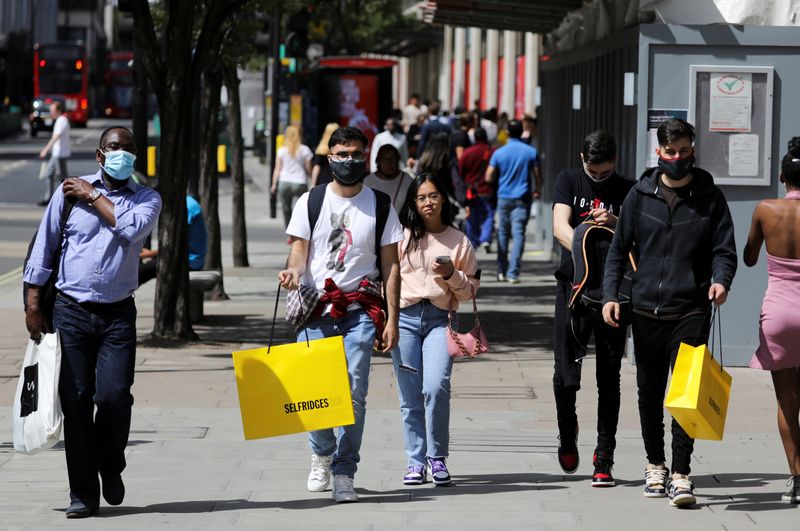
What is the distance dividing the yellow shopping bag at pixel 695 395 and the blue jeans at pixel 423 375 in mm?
1134

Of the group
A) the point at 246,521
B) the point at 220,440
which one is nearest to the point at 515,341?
the point at 220,440

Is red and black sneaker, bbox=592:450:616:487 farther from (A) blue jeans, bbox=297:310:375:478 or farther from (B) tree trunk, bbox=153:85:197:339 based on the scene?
(B) tree trunk, bbox=153:85:197:339

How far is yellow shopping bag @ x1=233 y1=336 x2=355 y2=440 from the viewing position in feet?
22.4

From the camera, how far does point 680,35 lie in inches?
453

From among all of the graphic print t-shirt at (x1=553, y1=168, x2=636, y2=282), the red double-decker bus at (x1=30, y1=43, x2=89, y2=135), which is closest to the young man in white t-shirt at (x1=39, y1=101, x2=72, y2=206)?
the graphic print t-shirt at (x1=553, y1=168, x2=636, y2=282)

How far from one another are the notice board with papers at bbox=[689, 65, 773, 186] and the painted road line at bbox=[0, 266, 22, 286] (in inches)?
333

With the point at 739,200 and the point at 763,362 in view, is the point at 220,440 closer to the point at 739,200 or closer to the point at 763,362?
the point at 763,362

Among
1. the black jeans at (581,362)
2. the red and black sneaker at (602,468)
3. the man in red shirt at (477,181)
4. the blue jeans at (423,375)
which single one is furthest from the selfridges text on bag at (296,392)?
the man in red shirt at (477,181)

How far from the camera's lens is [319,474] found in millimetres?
7273

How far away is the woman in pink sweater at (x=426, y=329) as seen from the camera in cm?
741

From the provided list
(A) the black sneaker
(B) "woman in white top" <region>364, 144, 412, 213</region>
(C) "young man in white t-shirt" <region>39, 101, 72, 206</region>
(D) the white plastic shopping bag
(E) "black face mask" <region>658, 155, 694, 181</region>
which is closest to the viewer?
(D) the white plastic shopping bag

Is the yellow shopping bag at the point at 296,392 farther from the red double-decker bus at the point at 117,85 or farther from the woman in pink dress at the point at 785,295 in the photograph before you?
the red double-decker bus at the point at 117,85

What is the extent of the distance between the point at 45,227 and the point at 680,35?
6.13m

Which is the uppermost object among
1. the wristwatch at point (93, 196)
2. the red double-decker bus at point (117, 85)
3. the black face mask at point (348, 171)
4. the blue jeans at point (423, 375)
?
the red double-decker bus at point (117, 85)
